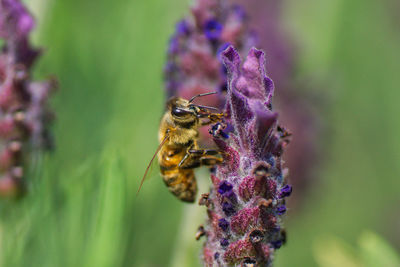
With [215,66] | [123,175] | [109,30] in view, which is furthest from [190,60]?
[109,30]

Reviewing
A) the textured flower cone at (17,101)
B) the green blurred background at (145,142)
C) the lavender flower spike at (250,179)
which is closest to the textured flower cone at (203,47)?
the green blurred background at (145,142)

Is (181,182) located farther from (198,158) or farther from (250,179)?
(250,179)

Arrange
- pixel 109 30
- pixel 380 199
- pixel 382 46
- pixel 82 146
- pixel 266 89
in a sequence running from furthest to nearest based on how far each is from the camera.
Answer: pixel 382 46
pixel 380 199
pixel 109 30
pixel 82 146
pixel 266 89

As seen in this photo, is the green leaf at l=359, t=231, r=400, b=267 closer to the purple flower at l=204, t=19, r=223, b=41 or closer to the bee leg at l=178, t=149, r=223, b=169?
the bee leg at l=178, t=149, r=223, b=169

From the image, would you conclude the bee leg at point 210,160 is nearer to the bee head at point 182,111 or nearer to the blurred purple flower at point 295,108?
the bee head at point 182,111

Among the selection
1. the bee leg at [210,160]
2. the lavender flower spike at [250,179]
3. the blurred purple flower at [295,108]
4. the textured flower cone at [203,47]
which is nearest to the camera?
the lavender flower spike at [250,179]

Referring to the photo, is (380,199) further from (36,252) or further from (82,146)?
(36,252)
